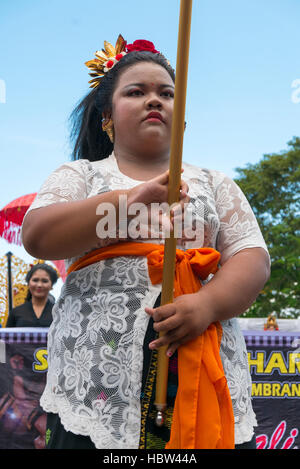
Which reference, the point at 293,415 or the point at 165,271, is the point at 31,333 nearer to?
the point at 293,415

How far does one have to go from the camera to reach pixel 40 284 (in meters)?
4.45

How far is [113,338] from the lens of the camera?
3.97 feet

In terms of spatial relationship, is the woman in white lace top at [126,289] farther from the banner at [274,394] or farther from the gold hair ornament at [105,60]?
the banner at [274,394]

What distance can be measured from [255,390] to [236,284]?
8.29 feet

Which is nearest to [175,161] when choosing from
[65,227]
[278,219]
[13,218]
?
[65,227]

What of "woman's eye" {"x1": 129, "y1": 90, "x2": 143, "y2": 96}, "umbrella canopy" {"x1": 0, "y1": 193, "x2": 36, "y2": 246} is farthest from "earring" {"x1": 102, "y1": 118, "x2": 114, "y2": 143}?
"umbrella canopy" {"x1": 0, "y1": 193, "x2": 36, "y2": 246}

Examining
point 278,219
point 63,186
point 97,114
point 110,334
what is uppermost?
point 278,219

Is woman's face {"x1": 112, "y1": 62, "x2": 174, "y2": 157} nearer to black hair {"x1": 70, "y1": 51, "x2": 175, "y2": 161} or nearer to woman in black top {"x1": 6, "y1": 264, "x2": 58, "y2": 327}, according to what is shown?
black hair {"x1": 70, "y1": 51, "x2": 175, "y2": 161}

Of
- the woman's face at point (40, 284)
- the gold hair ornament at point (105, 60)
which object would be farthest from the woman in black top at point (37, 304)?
the gold hair ornament at point (105, 60)

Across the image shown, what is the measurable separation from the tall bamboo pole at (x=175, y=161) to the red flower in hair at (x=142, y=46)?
570 millimetres

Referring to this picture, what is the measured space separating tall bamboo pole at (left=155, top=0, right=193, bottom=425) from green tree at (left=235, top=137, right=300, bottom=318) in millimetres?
15342

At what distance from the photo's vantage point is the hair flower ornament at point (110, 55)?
66.8 inches

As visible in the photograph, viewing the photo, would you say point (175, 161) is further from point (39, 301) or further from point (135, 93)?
point (39, 301)
